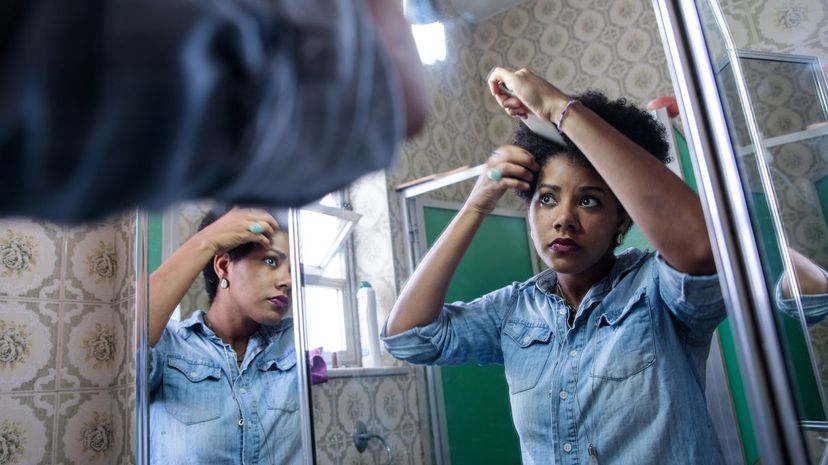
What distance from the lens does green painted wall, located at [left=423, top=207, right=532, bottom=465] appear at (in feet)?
2.98

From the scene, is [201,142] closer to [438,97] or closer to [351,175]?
[351,175]

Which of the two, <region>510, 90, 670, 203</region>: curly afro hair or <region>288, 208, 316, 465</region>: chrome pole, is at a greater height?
<region>510, 90, 670, 203</region>: curly afro hair

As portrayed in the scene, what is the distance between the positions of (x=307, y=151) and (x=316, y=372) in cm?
108

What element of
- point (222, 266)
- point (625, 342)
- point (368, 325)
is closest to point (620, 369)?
point (625, 342)

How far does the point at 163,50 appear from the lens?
5.7 inches

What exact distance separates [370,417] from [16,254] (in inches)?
33.3

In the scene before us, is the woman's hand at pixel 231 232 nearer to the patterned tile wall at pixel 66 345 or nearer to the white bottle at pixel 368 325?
the white bottle at pixel 368 325

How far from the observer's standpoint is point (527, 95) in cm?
84

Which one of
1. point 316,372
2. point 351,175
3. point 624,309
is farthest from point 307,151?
point 316,372

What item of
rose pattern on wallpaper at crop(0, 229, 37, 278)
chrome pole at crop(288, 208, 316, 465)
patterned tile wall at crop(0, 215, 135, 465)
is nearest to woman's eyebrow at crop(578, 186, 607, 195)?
chrome pole at crop(288, 208, 316, 465)

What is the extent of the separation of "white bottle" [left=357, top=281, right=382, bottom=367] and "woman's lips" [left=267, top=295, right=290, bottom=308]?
0.40 meters

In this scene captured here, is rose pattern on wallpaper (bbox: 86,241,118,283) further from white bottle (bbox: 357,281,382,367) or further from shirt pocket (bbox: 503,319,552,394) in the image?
shirt pocket (bbox: 503,319,552,394)

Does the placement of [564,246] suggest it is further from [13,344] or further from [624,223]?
[13,344]

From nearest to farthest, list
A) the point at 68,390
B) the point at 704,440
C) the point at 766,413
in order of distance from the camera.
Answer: the point at 766,413 → the point at 704,440 → the point at 68,390
